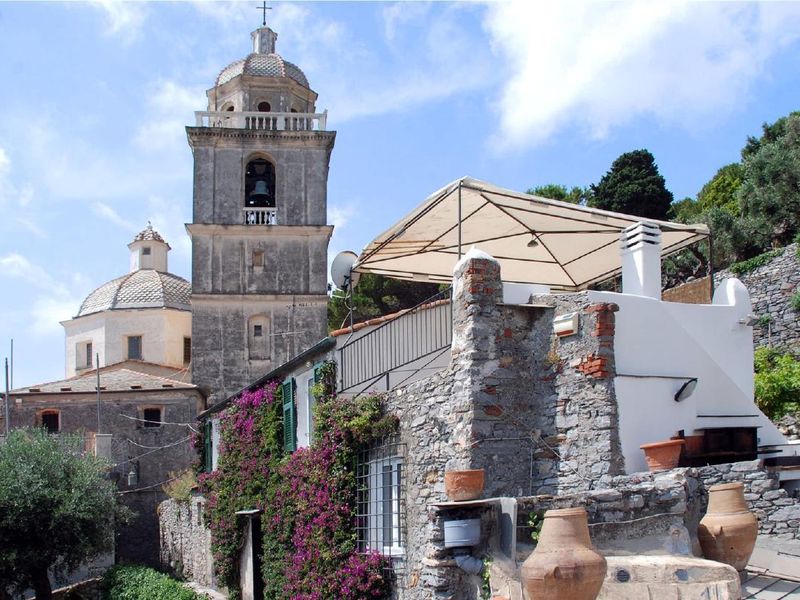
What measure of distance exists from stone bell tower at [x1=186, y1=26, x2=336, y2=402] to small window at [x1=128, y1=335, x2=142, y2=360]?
31.0 feet

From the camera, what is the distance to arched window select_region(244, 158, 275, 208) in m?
38.2

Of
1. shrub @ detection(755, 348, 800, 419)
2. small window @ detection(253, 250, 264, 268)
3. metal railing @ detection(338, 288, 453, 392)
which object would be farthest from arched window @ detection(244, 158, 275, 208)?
shrub @ detection(755, 348, 800, 419)

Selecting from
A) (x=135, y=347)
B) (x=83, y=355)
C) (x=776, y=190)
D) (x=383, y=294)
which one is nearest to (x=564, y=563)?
(x=776, y=190)

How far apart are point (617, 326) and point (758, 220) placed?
20.1 meters

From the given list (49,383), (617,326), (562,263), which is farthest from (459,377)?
(49,383)

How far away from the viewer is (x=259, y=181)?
3816 centimetres

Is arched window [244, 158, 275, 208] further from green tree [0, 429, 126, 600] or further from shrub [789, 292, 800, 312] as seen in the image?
shrub [789, 292, 800, 312]

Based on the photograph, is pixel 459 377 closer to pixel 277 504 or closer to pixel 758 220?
pixel 277 504

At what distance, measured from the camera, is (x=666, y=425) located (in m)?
11.9

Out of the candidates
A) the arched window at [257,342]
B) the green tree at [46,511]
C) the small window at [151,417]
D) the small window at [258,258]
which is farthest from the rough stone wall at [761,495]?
the small window at [151,417]

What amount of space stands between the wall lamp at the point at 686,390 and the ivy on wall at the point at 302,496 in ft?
13.2

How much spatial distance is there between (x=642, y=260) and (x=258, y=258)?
83.7ft

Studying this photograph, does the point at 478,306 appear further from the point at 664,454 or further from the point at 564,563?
the point at 564,563

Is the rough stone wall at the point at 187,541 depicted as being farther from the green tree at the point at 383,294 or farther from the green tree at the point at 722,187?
the green tree at the point at 722,187
